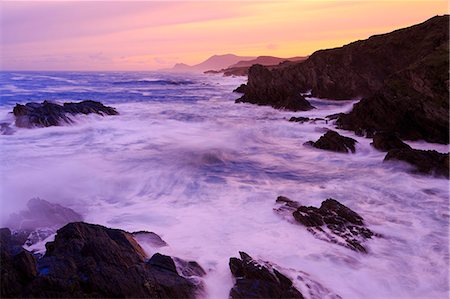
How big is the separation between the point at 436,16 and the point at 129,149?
111ft

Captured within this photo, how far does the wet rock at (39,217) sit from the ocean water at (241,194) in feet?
2.37

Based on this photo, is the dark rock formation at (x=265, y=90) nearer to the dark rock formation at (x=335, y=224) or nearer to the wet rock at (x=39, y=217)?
the dark rock formation at (x=335, y=224)

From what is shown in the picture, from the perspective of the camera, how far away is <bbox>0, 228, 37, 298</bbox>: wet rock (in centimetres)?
452

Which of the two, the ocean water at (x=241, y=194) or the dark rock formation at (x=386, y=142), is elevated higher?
the dark rock formation at (x=386, y=142)

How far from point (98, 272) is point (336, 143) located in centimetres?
1340

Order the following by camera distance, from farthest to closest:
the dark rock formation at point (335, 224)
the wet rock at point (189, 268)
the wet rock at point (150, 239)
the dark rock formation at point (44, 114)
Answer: the dark rock formation at point (44, 114) < the dark rock formation at point (335, 224) < the wet rock at point (150, 239) < the wet rock at point (189, 268)

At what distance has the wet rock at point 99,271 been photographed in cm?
464

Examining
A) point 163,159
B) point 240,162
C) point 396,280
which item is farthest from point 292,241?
point 163,159

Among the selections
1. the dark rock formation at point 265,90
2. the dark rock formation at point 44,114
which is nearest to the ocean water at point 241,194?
the dark rock formation at point 44,114

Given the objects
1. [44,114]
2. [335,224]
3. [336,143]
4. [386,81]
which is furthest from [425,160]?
[44,114]

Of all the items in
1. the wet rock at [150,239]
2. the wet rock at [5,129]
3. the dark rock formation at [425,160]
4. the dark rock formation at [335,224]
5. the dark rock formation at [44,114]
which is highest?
the dark rock formation at [44,114]

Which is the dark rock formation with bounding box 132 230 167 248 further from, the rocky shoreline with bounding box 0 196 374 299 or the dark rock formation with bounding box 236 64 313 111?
the dark rock formation with bounding box 236 64 313 111

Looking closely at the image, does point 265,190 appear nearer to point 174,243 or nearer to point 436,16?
point 174,243

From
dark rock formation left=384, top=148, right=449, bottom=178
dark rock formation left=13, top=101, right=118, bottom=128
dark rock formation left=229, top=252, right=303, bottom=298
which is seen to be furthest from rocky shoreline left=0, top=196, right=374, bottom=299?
dark rock formation left=13, top=101, right=118, bottom=128
